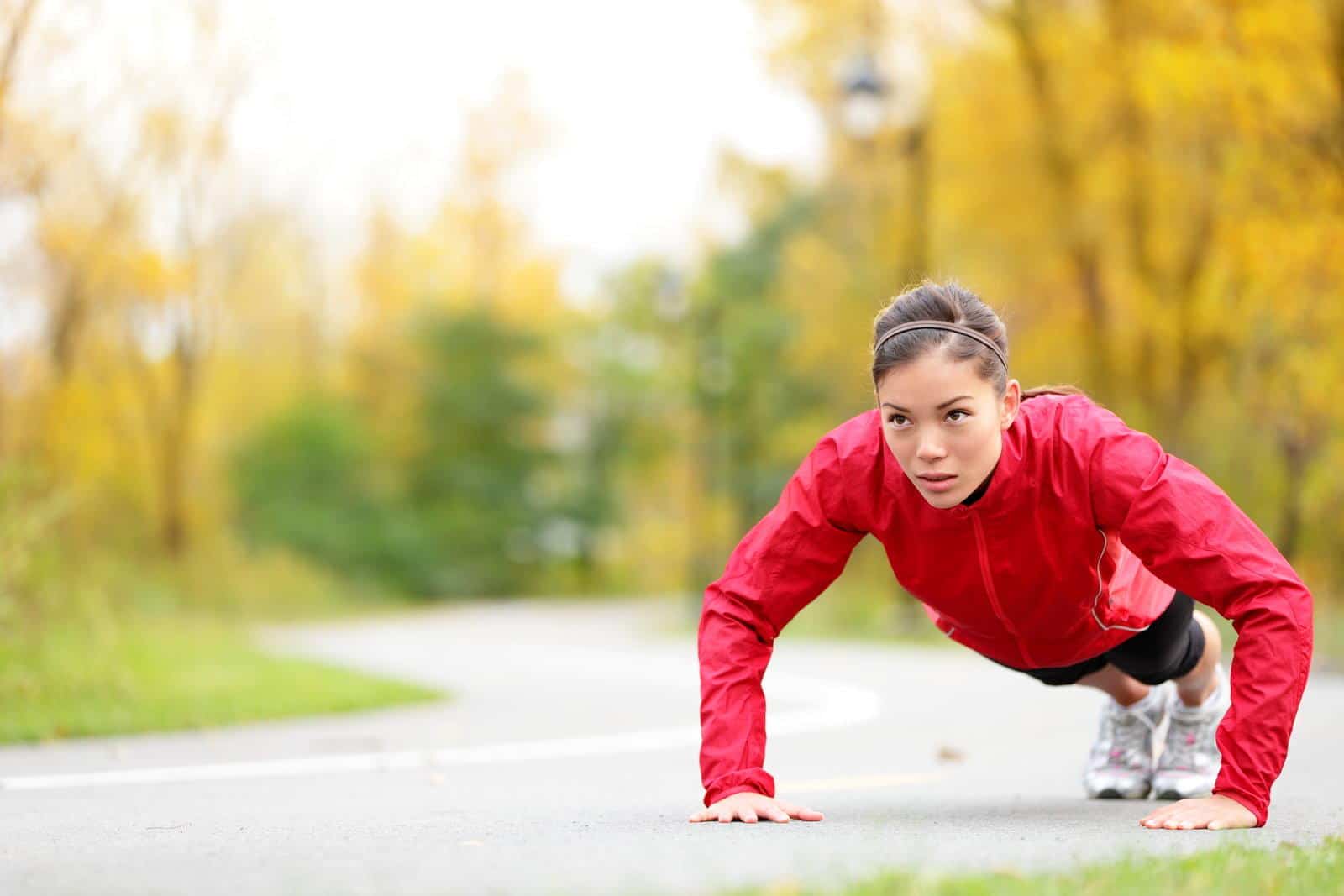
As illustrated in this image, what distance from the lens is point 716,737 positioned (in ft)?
13.9

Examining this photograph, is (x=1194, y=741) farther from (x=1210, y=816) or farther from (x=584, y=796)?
(x=584, y=796)

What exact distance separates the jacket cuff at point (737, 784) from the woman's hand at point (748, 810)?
17mm

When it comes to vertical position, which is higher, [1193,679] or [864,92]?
[864,92]

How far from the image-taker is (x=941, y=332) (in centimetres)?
407

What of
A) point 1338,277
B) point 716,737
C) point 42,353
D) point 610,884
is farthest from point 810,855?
point 42,353

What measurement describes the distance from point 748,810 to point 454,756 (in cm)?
363

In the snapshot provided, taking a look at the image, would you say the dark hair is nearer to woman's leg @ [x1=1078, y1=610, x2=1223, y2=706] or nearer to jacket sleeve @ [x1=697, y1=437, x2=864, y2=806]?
jacket sleeve @ [x1=697, y1=437, x2=864, y2=806]

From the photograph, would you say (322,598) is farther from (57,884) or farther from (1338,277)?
(57,884)

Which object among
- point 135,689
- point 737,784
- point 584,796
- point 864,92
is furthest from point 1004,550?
point 864,92

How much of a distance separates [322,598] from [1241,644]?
31.1m

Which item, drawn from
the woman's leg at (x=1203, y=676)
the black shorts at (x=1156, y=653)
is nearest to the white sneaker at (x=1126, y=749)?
the woman's leg at (x=1203, y=676)

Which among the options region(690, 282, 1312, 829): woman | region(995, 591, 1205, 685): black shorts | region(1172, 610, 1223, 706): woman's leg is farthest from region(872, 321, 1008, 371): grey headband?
region(1172, 610, 1223, 706): woman's leg

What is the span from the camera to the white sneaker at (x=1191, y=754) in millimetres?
5141

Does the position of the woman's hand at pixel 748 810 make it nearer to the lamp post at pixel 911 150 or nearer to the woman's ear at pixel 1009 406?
the woman's ear at pixel 1009 406
